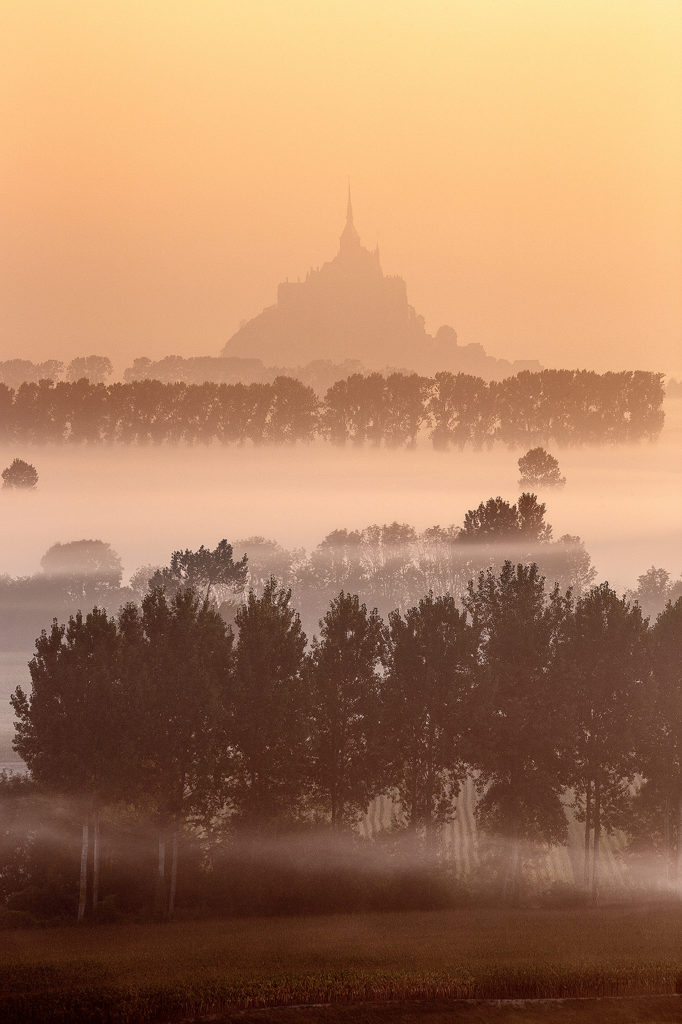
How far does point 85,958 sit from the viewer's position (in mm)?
43781

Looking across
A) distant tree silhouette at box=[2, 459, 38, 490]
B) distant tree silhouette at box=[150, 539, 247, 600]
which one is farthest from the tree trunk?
distant tree silhouette at box=[2, 459, 38, 490]

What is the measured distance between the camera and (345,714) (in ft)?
203

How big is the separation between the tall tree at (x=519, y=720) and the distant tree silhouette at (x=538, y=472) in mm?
89666

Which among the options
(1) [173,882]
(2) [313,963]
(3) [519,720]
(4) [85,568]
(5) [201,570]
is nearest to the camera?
(2) [313,963]

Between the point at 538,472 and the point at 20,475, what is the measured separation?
67108 mm

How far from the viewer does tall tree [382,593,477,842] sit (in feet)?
199

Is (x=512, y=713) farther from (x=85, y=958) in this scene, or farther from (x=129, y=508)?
(x=129, y=508)

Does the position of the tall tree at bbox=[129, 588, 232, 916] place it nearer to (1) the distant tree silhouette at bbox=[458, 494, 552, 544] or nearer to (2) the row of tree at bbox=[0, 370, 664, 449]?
(1) the distant tree silhouette at bbox=[458, 494, 552, 544]

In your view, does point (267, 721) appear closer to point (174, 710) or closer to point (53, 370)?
point (174, 710)

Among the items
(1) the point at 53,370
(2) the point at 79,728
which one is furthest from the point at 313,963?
(1) the point at 53,370

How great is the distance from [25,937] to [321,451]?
116m

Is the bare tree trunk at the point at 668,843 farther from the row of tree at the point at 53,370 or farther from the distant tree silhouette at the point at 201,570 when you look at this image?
the row of tree at the point at 53,370

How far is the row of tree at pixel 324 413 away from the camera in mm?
160625

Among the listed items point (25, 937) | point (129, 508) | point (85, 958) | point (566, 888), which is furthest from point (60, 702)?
point (129, 508)
